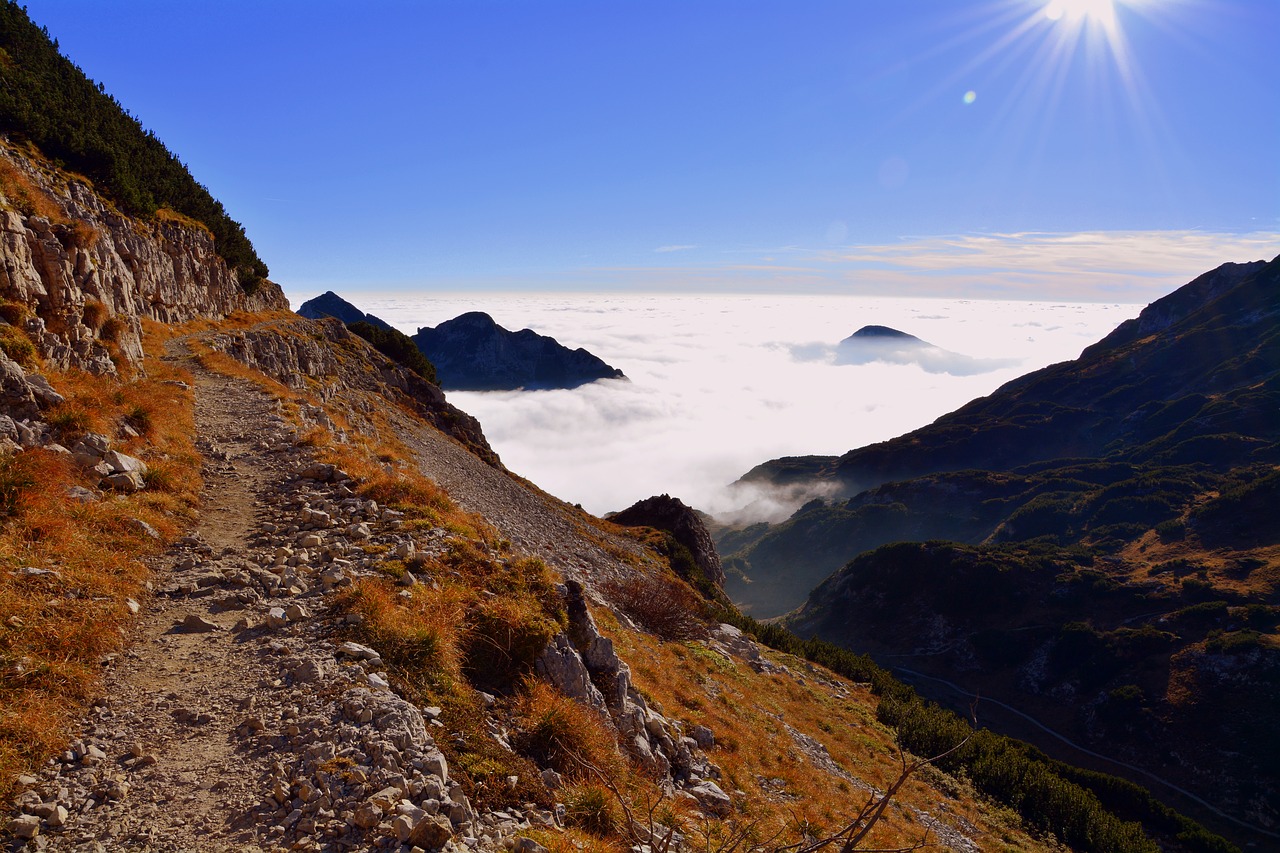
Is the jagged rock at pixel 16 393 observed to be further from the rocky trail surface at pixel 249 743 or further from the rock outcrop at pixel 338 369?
the rock outcrop at pixel 338 369

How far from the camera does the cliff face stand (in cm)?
1341

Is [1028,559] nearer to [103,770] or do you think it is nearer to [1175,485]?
[1175,485]

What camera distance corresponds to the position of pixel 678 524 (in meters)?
54.1

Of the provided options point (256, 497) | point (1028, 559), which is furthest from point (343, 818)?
point (1028, 559)

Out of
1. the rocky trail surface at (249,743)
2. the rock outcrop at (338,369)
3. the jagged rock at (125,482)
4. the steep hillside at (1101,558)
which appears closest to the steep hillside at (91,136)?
the rock outcrop at (338,369)

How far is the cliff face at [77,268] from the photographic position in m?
13.4

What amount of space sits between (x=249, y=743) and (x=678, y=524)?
4922cm

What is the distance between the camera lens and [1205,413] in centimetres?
12588

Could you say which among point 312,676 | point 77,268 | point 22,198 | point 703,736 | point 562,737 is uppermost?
point 22,198

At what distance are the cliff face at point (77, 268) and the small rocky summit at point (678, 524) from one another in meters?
36.3

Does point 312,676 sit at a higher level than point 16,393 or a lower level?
lower

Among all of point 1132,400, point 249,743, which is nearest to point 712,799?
point 249,743

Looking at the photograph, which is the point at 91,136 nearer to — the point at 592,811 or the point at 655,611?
the point at 655,611

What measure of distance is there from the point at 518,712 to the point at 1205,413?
169 meters
